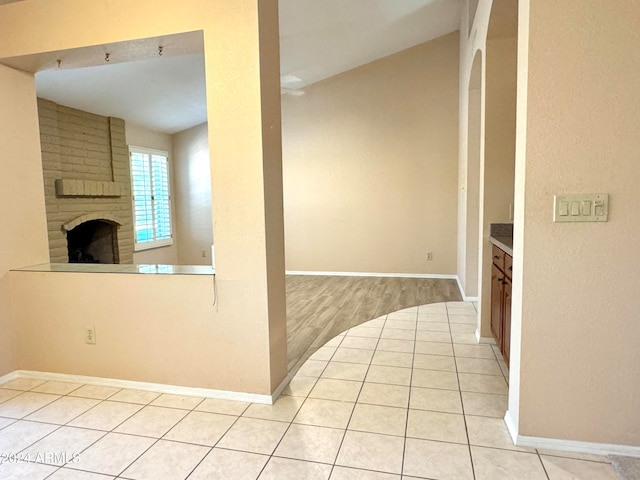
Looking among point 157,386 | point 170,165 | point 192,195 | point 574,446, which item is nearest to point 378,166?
point 192,195

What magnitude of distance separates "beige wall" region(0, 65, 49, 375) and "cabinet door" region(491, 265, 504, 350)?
334 centimetres

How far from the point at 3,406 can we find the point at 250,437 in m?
1.61

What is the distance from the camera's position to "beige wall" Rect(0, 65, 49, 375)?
8.80 feet

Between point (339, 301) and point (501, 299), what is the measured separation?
223cm

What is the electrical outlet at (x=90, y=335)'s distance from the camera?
8.65 feet

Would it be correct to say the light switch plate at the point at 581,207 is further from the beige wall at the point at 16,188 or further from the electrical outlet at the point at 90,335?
the beige wall at the point at 16,188

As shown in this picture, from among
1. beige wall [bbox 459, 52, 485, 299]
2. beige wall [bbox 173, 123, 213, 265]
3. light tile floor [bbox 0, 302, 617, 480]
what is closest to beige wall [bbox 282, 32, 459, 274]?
beige wall [bbox 459, 52, 485, 299]

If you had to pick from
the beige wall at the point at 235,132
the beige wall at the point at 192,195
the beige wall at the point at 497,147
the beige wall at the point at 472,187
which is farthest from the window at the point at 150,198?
the beige wall at the point at 497,147

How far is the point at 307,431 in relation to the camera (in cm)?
209

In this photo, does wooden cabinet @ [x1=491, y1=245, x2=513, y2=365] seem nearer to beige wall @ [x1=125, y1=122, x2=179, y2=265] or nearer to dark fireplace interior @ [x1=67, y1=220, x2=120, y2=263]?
dark fireplace interior @ [x1=67, y1=220, x2=120, y2=263]

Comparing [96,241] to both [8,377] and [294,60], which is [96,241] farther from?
[294,60]

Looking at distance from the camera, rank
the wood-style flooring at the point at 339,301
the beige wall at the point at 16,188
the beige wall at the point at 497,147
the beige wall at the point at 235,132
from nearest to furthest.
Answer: the beige wall at the point at 235,132 → the beige wall at the point at 16,188 → the beige wall at the point at 497,147 → the wood-style flooring at the point at 339,301

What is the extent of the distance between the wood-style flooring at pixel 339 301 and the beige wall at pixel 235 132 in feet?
2.24

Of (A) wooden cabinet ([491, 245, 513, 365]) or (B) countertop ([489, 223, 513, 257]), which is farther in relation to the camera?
(B) countertop ([489, 223, 513, 257])
